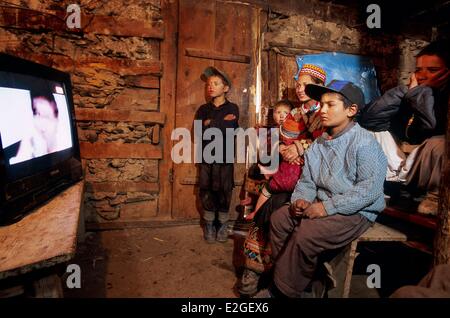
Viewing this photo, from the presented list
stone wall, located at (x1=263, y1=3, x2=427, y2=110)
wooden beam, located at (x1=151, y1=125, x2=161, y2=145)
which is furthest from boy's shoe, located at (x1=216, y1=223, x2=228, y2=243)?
stone wall, located at (x1=263, y1=3, x2=427, y2=110)

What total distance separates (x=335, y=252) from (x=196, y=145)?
7.92 feet

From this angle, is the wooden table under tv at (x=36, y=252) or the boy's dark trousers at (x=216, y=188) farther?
the boy's dark trousers at (x=216, y=188)

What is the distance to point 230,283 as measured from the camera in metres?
2.72

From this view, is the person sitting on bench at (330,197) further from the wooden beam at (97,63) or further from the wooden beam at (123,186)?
the wooden beam at (97,63)

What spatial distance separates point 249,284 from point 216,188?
53.9 inches

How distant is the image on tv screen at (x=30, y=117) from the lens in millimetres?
1621

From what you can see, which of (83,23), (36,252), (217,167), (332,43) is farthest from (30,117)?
(332,43)

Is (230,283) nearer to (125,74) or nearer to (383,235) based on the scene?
(383,235)

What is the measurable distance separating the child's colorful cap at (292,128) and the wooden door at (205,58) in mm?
1162

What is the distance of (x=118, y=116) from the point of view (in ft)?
12.2

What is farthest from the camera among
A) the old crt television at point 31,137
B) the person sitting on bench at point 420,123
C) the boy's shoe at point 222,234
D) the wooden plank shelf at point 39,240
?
the boy's shoe at point 222,234

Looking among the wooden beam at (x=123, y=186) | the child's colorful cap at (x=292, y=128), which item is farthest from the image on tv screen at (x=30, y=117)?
the child's colorful cap at (x=292, y=128)

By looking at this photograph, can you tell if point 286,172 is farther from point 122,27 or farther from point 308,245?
point 122,27

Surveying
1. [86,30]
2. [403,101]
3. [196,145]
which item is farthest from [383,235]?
[86,30]
